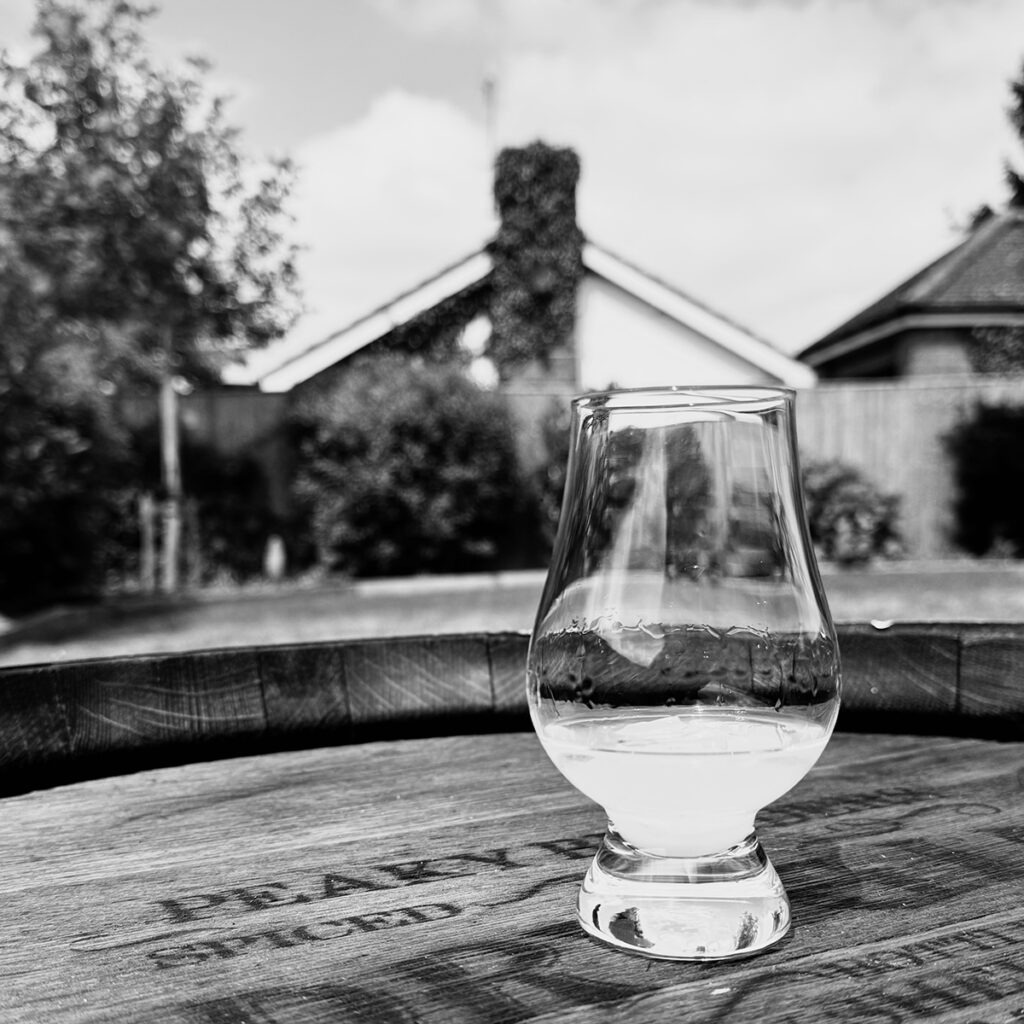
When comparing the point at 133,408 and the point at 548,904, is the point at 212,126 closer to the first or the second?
the point at 133,408

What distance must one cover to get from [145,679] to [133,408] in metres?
10.9

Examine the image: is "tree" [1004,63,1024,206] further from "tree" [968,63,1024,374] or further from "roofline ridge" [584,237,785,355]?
"roofline ridge" [584,237,785,355]

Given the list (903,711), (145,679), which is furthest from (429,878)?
(903,711)

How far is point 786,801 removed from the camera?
1105mm

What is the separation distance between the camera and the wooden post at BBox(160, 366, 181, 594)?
36.1 ft

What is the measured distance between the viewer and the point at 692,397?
79cm

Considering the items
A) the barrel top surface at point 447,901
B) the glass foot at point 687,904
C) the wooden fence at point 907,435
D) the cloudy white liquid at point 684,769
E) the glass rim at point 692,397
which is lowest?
the barrel top surface at point 447,901

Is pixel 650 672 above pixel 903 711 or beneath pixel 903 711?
above

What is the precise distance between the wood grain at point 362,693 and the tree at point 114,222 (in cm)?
806

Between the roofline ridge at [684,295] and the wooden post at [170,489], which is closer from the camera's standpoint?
the wooden post at [170,489]

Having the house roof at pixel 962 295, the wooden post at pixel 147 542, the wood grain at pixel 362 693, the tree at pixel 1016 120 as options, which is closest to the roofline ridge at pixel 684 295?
the house roof at pixel 962 295

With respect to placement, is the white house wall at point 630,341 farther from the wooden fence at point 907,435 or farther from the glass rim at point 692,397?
the glass rim at point 692,397

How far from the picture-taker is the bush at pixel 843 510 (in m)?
11.9

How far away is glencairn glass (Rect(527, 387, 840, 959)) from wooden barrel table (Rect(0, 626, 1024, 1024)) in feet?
0.18
